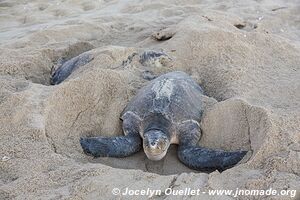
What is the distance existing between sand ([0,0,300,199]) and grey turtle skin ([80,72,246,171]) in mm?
69

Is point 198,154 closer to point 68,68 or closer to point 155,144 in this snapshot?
point 155,144

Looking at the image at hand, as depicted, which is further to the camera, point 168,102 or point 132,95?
point 132,95

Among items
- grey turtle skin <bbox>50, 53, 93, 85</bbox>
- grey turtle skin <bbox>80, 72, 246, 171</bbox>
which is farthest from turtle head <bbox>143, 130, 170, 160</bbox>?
grey turtle skin <bbox>50, 53, 93, 85</bbox>

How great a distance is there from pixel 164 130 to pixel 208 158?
0.32 meters

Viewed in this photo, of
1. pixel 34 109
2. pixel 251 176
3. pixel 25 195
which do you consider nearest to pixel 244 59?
pixel 251 176

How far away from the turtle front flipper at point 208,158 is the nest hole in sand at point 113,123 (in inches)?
2.6

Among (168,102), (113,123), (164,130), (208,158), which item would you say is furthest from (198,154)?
(113,123)

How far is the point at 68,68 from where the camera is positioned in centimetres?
326

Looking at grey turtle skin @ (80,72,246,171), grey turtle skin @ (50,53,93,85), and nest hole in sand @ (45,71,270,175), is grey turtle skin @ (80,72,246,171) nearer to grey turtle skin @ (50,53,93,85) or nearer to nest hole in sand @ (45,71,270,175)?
nest hole in sand @ (45,71,270,175)

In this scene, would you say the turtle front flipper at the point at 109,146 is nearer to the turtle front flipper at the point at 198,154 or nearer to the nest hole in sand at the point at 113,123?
the nest hole in sand at the point at 113,123

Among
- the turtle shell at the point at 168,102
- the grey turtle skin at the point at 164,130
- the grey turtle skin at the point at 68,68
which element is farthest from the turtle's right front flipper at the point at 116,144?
the grey turtle skin at the point at 68,68

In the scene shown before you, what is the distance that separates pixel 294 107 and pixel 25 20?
3400 millimetres

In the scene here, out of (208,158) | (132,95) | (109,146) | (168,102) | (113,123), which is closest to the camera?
(208,158)

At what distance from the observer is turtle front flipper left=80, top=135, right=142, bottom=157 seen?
7.62 feet
